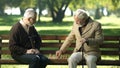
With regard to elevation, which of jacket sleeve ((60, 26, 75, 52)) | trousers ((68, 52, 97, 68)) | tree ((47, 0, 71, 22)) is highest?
jacket sleeve ((60, 26, 75, 52))

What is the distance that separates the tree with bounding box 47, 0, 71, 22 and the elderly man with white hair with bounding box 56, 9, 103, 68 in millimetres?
50205

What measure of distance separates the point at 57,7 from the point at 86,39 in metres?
51.9

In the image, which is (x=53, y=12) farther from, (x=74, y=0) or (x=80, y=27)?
(x=80, y=27)

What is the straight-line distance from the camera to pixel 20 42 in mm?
7711

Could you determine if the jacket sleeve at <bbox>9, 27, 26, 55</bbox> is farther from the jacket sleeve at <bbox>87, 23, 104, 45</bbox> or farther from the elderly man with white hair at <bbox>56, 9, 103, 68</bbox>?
the jacket sleeve at <bbox>87, 23, 104, 45</bbox>

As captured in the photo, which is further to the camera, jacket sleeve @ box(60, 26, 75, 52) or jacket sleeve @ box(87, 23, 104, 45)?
jacket sleeve @ box(60, 26, 75, 52)

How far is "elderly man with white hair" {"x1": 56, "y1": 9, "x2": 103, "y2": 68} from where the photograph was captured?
7.68m

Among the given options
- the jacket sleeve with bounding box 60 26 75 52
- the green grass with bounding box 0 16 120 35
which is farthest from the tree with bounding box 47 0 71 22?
the jacket sleeve with bounding box 60 26 75 52

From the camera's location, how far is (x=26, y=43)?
25.5 feet

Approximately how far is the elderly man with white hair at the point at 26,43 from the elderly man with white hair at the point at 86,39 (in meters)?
0.61

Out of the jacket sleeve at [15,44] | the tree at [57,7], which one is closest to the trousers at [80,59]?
the jacket sleeve at [15,44]

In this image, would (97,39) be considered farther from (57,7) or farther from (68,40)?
(57,7)

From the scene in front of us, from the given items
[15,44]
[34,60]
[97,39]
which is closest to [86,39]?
[97,39]

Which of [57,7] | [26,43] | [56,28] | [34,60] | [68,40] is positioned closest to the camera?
[34,60]
